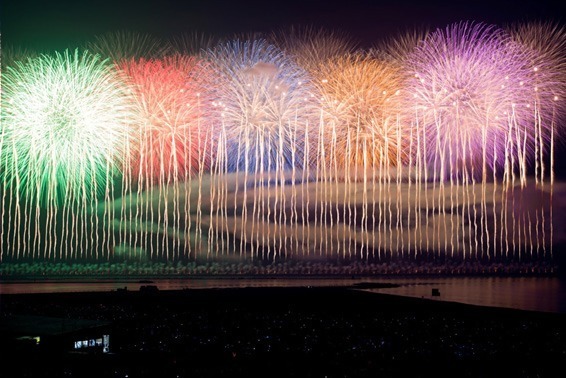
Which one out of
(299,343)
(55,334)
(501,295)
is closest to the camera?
(55,334)

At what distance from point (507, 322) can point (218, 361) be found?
2228cm

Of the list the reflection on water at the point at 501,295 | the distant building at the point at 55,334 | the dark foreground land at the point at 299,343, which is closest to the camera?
the dark foreground land at the point at 299,343

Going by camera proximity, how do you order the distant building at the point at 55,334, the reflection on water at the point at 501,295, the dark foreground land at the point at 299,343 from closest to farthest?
the dark foreground land at the point at 299,343, the distant building at the point at 55,334, the reflection on water at the point at 501,295

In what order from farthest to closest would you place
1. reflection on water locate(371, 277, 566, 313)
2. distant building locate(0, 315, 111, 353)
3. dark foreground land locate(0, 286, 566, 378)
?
reflection on water locate(371, 277, 566, 313), distant building locate(0, 315, 111, 353), dark foreground land locate(0, 286, 566, 378)

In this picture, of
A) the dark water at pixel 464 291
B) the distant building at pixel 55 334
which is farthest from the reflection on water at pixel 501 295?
the distant building at pixel 55 334

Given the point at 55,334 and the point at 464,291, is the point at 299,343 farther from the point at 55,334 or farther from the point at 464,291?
the point at 464,291

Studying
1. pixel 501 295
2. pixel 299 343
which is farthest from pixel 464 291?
pixel 299 343

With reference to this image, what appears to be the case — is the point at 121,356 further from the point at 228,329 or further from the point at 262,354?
the point at 228,329

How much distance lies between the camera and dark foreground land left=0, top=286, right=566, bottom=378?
21.5 m

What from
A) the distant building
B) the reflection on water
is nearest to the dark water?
the reflection on water

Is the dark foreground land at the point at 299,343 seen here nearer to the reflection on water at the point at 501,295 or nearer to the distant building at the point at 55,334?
the distant building at the point at 55,334

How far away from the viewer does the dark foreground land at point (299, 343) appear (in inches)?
846

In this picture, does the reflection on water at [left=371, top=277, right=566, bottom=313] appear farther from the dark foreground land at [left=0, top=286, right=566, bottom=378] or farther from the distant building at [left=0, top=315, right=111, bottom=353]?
the distant building at [left=0, top=315, right=111, bottom=353]

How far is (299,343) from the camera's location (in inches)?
1206
